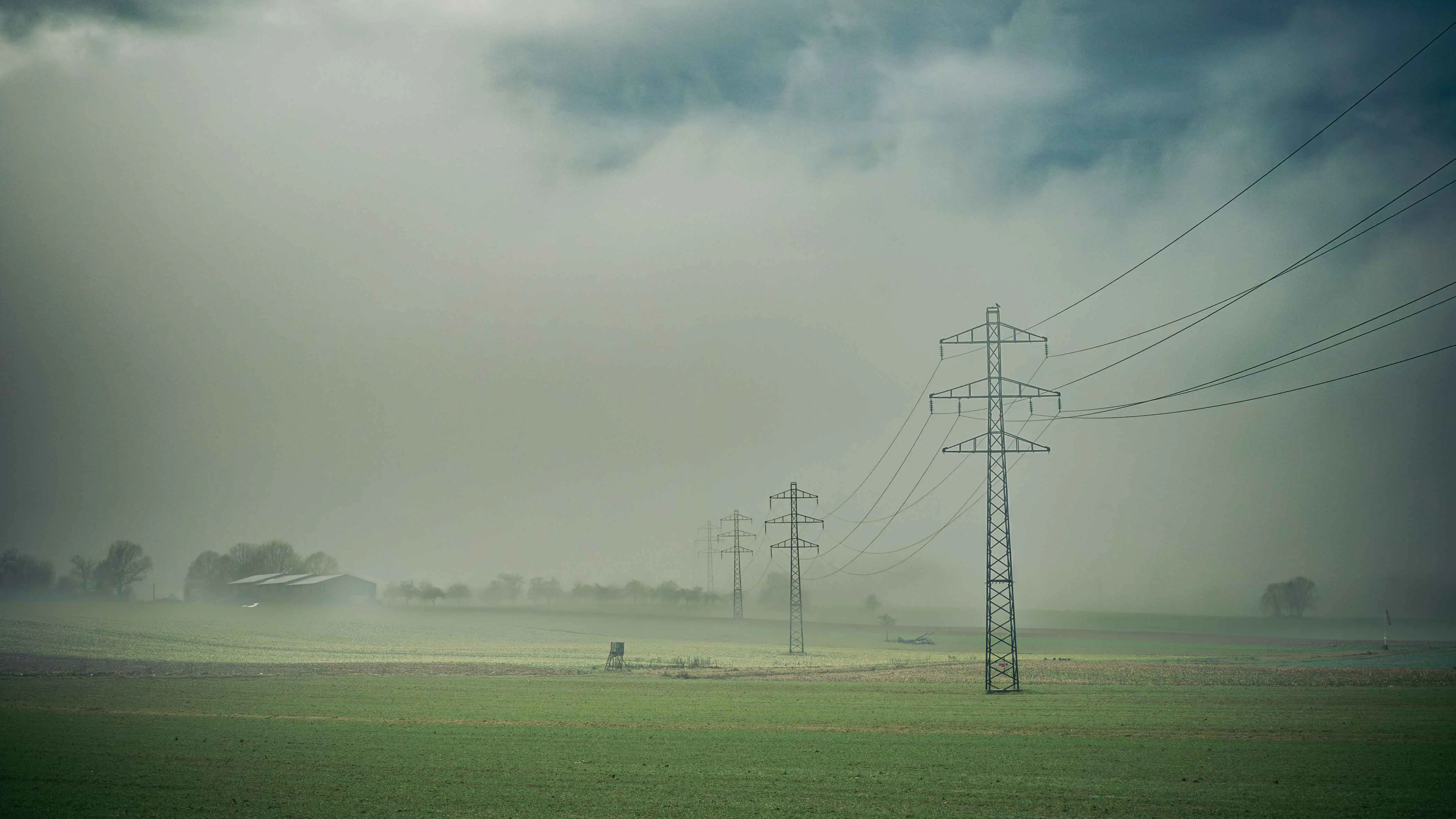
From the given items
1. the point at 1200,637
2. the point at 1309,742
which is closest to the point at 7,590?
the point at 1309,742

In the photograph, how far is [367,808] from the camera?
71.4ft

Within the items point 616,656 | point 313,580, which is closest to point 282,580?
point 313,580

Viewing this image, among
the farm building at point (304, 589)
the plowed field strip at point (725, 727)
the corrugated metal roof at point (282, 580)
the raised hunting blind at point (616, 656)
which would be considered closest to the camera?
the plowed field strip at point (725, 727)

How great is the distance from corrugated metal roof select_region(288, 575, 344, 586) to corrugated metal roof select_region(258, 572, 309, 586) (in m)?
1.13

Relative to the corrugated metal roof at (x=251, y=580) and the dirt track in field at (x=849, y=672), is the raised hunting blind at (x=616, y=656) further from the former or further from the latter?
the corrugated metal roof at (x=251, y=580)

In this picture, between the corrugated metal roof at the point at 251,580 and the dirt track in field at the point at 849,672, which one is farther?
the corrugated metal roof at the point at 251,580

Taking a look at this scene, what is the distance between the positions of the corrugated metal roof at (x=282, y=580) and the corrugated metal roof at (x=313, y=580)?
1131 millimetres

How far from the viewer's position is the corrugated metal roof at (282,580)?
567 feet

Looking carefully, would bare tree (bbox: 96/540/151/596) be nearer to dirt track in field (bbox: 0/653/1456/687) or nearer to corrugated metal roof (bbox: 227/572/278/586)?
corrugated metal roof (bbox: 227/572/278/586)

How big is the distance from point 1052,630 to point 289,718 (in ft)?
572

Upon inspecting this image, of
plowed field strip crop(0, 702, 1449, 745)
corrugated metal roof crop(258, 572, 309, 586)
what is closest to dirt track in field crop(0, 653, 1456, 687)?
plowed field strip crop(0, 702, 1449, 745)

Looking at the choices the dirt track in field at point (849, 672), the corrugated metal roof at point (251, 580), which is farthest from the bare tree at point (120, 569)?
the dirt track in field at point (849, 672)

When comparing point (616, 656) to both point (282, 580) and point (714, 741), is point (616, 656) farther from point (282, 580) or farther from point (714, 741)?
point (282, 580)

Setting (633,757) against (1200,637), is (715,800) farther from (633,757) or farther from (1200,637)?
(1200,637)
